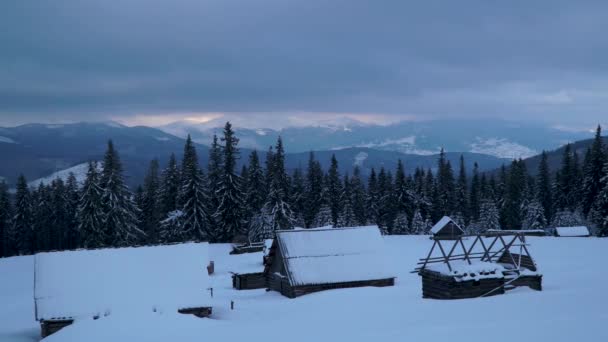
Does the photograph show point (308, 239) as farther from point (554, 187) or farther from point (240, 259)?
point (554, 187)

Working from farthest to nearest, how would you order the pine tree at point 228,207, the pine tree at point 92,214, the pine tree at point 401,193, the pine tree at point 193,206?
the pine tree at point 401,193
the pine tree at point 228,207
the pine tree at point 193,206
the pine tree at point 92,214

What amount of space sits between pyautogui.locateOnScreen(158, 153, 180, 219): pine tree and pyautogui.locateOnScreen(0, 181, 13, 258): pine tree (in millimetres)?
23643

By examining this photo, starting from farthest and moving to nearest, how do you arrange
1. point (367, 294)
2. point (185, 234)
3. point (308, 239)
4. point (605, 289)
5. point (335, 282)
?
1. point (185, 234)
2. point (308, 239)
3. point (335, 282)
4. point (367, 294)
5. point (605, 289)

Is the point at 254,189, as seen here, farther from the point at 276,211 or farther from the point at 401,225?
the point at 401,225

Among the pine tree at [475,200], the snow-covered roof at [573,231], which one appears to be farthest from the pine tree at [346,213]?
the snow-covered roof at [573,231]

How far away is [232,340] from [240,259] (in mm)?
35666

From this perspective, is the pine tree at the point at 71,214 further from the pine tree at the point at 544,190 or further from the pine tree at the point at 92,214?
the pine tree at the point at 544,190

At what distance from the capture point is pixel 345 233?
36.3 meters

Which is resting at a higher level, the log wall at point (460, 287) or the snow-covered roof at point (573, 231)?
the log wall at point (460, 287)

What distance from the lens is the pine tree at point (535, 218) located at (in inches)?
Answer: 3075

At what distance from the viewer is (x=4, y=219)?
76.0m

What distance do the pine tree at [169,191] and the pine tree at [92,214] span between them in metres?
12.5

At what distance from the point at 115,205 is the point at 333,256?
3491 cm

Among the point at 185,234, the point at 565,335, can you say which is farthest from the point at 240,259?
the point at 565,335
